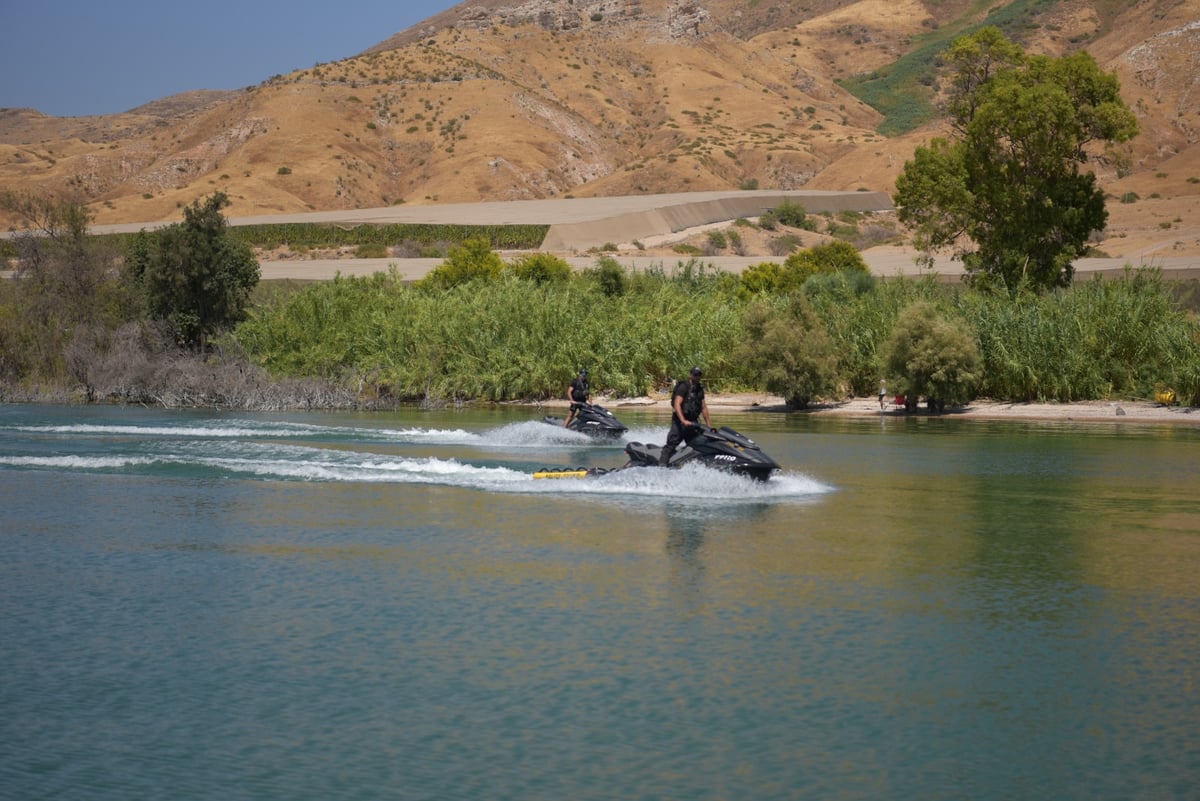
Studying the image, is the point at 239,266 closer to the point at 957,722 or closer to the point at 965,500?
the point at 965,500

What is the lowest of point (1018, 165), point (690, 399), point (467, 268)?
point (690, 399)

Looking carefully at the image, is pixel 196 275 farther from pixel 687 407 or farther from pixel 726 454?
pixel 726 454

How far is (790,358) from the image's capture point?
40.7 m

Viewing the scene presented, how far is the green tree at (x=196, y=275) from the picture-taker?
161 feet

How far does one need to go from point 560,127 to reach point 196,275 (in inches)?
4273

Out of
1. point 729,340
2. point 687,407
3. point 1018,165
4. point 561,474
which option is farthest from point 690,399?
point 1018,165

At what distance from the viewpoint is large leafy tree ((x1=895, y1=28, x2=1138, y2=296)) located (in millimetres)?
45062

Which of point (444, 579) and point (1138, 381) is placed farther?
point (1138, 381)

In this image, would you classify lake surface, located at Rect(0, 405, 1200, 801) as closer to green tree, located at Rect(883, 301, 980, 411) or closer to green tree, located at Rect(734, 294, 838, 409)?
green tree, located at Rect(883, 301, 980, 411)

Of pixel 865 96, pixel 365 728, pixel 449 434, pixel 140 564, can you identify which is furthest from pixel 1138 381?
pixel 865 96

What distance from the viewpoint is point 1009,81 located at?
4709cm

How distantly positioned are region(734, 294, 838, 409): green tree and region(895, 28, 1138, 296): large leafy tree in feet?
27.3

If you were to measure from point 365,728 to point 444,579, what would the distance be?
523 cm

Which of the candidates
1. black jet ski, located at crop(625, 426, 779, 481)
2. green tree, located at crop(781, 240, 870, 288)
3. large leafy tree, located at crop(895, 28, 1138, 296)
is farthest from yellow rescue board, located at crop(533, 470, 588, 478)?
green tree, located at crop(781, 240, 870, 288)
